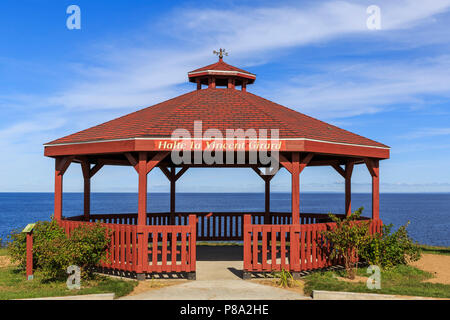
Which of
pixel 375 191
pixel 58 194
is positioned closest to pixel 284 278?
pixel 375 191

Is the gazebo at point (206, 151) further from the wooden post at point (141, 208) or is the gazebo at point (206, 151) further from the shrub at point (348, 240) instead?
the shrub at point (348, 240)

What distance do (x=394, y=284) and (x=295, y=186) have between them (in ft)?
9.54

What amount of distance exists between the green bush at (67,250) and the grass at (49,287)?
27 cm

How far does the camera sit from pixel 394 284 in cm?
927

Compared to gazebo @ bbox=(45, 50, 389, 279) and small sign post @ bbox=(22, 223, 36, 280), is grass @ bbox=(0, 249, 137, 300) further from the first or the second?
gazebo @ bbox=(45, 50, 389, 279)

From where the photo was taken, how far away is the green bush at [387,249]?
1052cm

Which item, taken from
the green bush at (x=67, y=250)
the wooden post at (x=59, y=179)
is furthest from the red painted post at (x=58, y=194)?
the green bush at (x=67, y=250)

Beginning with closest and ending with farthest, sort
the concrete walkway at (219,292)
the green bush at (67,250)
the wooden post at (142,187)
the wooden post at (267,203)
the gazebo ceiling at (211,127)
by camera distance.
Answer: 1. the concrete walkway at (219,292)
2. the green bush at (67,250)
3. the wooden post at (142,187)
4. the gazebo ceiling at (211,127)
5. the wooden post at (267,203)

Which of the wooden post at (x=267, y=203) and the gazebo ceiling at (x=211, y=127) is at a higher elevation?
the gazebo ceiling at (x=211, y=127)

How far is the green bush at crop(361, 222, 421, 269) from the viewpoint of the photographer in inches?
414

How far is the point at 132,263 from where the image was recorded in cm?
964

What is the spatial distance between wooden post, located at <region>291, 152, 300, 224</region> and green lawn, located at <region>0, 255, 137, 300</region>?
3.73 m
